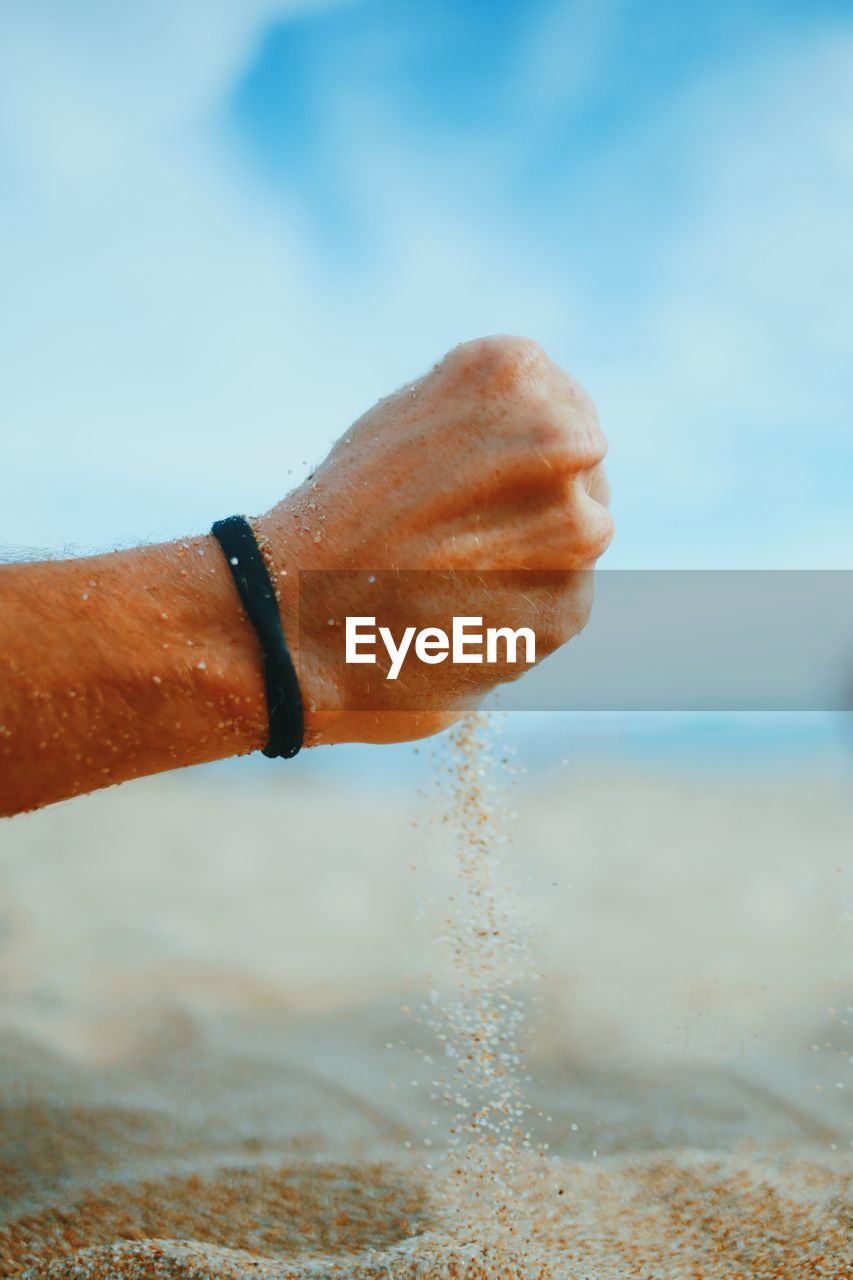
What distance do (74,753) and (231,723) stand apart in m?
0.21

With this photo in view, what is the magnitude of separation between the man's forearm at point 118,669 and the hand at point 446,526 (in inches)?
3.7

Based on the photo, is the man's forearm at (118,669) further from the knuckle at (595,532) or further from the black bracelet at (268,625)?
the knuckle at (595,532)

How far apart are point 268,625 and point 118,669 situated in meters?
0.20

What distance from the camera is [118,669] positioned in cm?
132

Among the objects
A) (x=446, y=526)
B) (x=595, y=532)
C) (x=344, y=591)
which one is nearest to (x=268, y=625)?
(x=344, y=591)

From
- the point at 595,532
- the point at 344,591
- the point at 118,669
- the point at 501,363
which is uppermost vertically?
the point at 501,363

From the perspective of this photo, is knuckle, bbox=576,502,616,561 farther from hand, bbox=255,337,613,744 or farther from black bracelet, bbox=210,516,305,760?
black bracelet, bbox=210,516,305,760

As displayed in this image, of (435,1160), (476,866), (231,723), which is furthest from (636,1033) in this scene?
(231,723)

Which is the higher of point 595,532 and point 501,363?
point 501,363

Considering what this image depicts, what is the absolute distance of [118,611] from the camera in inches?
53.0

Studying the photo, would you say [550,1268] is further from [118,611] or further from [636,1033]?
[118,611]

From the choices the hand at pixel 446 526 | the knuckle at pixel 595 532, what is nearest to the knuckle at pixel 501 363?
the hand at pixel 446 526

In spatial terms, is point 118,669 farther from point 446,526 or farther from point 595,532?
point 595,532

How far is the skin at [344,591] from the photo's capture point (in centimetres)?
132
